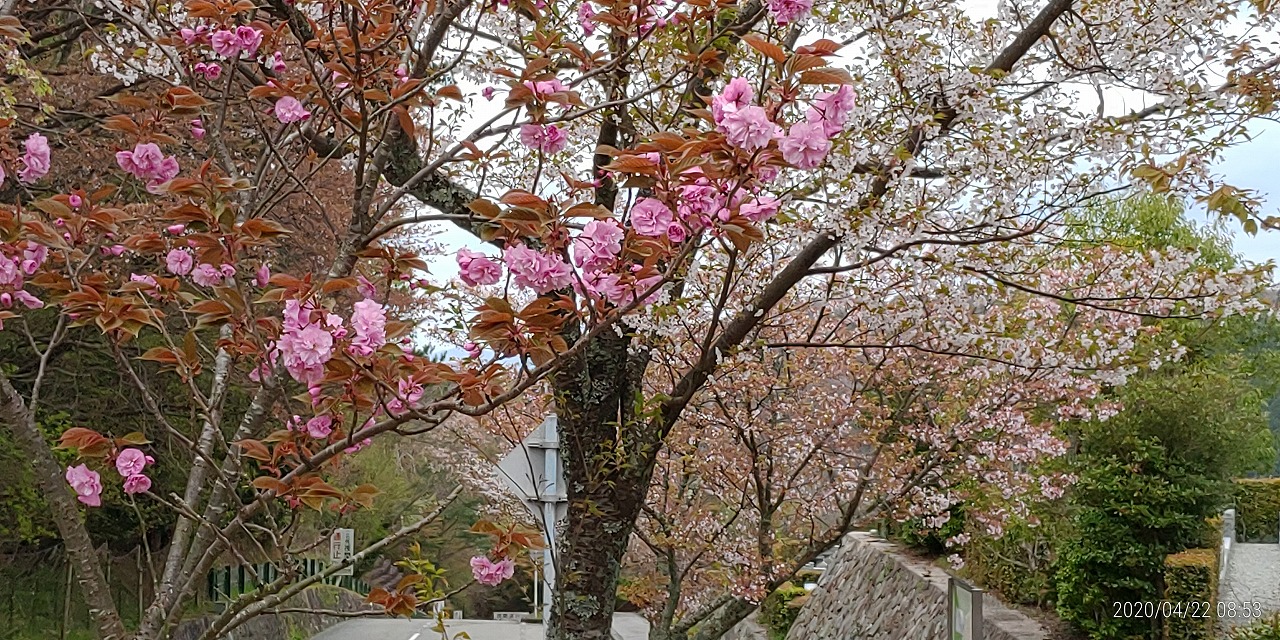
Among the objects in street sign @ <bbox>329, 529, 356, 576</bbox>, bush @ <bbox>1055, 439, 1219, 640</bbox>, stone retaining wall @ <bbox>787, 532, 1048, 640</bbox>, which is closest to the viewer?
street sign @ <bbox>329, 529, 356, 576</bbox>

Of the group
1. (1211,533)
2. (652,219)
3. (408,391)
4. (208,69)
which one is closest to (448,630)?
(1211,533)

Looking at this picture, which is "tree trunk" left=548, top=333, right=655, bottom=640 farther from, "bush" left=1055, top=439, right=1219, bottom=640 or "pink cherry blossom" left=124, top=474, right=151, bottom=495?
"bush" left=1055, top=439, right=1219, bottom=640

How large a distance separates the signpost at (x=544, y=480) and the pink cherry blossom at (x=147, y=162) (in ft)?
6.12

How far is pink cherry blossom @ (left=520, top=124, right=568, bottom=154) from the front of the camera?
2809 millimetres

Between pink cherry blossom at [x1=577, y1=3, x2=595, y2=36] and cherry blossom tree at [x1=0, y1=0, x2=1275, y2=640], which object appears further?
pink cherry blossom at [x1=577, y1=3, x2=595, y2=36]

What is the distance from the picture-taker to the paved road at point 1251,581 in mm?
7438

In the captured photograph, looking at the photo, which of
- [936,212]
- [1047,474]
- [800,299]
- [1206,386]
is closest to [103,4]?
[936,212]

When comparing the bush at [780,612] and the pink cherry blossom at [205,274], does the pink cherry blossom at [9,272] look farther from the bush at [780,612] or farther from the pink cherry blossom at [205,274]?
the bush at [780,612]

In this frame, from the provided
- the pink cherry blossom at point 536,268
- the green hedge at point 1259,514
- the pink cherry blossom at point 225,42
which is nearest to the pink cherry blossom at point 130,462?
the pink cherry blossom at point 225,42

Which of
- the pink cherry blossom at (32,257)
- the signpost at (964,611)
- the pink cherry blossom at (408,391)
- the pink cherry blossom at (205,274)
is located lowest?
the signpost at (964,611)

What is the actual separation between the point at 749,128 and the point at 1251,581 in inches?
393

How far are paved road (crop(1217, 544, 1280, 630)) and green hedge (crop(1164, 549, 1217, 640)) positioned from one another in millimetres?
290

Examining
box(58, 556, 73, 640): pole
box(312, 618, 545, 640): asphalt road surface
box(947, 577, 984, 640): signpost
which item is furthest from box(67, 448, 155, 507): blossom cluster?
box(312, 618, 545, 640): asphalt road surface

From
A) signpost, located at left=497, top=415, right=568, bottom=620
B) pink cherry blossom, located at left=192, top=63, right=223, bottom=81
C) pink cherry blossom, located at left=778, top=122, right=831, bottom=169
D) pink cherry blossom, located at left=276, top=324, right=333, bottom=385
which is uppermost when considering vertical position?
pink cherry blossom, located at left=192, top=63, right=223, bottom=81
